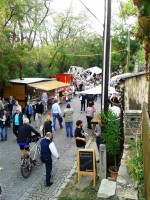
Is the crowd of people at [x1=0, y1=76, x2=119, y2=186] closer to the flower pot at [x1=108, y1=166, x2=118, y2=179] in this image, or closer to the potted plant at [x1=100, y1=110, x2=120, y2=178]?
the potted plant at [x1=100, y1=110, x2=120, y2=178]

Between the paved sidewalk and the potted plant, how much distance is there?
5.30ft

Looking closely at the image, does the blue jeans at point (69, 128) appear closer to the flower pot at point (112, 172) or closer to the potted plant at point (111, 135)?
the potted plant at point (111, 135)

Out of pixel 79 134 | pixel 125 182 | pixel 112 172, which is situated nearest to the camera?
pixel 125 182

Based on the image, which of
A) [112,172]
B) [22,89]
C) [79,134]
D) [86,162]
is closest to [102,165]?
[112,172]

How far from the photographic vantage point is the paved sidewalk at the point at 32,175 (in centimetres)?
880

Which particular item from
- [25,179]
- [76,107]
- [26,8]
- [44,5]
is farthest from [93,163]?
[44,5]

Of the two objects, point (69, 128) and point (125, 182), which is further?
point (69, 128)

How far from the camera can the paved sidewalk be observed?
8797 millimetres

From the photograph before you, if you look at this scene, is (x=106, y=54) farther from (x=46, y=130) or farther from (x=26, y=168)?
(x=26, y=168)

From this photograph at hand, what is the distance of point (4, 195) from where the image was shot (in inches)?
346

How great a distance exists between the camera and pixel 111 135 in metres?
9.92

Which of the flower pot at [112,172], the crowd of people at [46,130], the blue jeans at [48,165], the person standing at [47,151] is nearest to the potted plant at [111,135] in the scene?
the flower pot at [112,172]

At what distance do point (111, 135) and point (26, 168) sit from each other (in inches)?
119

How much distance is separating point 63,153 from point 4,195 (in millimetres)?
4228
